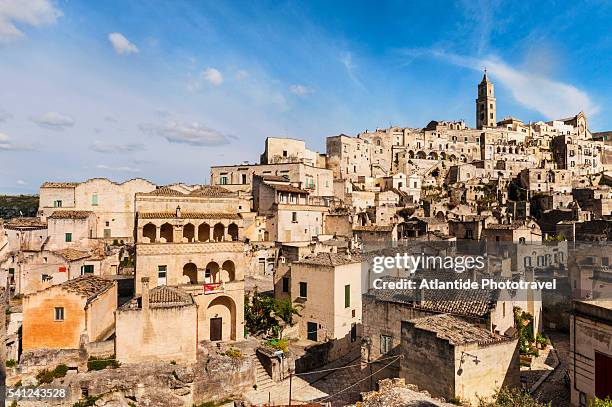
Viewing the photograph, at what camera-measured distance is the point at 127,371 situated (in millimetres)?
19375

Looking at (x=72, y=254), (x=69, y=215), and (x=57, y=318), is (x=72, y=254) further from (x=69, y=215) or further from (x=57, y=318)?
(x=57, y=318)

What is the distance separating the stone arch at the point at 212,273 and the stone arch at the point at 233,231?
252 cm

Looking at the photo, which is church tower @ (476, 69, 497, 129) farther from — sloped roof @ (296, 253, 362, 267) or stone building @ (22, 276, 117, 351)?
stone building @ (22, 276, 117, 351)

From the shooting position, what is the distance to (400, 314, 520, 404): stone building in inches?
579

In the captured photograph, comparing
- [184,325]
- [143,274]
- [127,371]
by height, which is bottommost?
[127,371]

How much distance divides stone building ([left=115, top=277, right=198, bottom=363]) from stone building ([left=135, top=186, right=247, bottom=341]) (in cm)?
364

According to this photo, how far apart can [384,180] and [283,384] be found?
55.3 meters

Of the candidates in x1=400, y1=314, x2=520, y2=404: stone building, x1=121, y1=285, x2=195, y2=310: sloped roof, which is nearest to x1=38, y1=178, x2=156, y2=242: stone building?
x1=121, y1=285, x2=195, y2=310: sloped roof

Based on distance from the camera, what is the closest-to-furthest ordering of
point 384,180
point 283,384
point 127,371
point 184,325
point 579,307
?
point 579,307, point 127,371, point 184,325, point 283,384, point 384,180

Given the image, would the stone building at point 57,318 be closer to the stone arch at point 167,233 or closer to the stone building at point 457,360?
the stone arch at point 167,233

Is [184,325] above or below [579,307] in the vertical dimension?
below

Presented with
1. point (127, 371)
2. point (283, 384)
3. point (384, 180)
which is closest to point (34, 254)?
point (127, 371)

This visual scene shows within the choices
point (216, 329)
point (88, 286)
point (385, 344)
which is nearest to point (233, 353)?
point (216, 329)

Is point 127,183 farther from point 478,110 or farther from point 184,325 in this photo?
point 478,110
